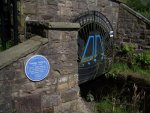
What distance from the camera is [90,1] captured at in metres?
6.59

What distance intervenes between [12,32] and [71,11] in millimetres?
1395

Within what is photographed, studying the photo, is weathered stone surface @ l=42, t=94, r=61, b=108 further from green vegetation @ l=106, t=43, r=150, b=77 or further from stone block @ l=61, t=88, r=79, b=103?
green vegetation @ l=106, t=43, r=150, b=77

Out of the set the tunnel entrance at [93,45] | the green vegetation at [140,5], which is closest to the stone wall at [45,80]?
the tunnel entrance at [93,45]

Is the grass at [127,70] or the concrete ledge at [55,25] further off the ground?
the concrete ledge at [55,25]

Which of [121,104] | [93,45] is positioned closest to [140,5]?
[93,45]

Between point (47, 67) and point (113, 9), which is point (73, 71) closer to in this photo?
point (47, 67)

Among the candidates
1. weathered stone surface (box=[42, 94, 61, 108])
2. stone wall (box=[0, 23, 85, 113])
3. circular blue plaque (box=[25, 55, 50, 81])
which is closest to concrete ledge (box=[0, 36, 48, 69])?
stone wall (box=[0, 23, 85, 113])

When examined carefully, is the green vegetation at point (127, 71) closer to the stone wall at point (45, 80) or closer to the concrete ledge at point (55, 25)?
the stone wall at point (45, 80)

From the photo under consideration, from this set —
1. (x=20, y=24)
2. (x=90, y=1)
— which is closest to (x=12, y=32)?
(x=20, y=24)

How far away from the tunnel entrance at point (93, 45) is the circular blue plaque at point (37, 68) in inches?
78.4

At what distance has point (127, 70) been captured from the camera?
7113 millimetres

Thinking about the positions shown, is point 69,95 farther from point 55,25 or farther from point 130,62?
point 130,62

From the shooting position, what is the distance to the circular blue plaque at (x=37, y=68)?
4008mm

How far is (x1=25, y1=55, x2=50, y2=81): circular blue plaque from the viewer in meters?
4.01
